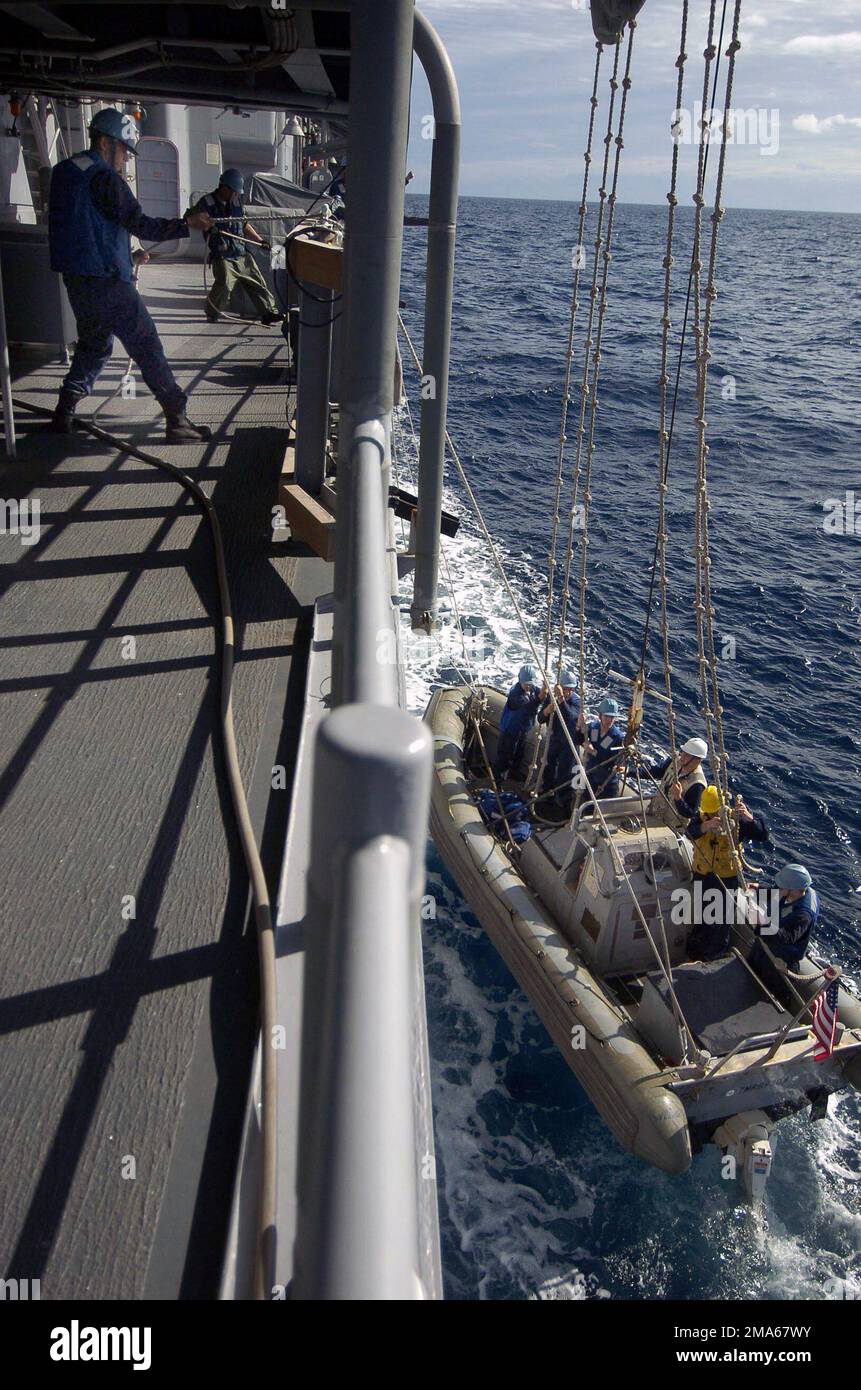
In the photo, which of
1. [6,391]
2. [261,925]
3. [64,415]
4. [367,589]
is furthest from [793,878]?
[367,589]

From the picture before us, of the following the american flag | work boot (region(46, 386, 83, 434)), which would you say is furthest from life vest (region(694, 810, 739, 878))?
work boot (region(46, 386, 83, 434))

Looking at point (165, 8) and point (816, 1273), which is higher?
point (165, 8)

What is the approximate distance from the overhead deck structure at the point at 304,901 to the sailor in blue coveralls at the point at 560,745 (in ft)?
20.3

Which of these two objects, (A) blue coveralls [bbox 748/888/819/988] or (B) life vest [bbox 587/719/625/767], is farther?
(B) life vest [bbox 587/719/625/767]

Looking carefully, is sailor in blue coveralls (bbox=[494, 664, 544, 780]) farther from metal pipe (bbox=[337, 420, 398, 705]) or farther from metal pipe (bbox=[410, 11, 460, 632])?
metal pipe (bbox=[337, 420, 398, 705])

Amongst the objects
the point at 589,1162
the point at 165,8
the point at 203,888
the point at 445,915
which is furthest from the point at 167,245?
the point at 203,888

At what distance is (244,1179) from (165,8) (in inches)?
198

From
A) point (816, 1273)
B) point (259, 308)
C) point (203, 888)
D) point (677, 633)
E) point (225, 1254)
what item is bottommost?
point (816, 1273)

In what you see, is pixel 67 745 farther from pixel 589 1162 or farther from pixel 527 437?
pixel 527 437

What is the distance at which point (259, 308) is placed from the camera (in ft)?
38.2

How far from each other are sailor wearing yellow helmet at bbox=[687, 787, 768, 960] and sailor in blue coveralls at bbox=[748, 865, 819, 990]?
41 centimetres

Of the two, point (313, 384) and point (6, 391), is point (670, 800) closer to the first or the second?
point (313, 384)

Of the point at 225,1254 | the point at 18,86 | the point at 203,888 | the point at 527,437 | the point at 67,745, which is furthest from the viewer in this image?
the point at 527,437

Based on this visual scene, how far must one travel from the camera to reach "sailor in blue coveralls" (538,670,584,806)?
37.2 ft
